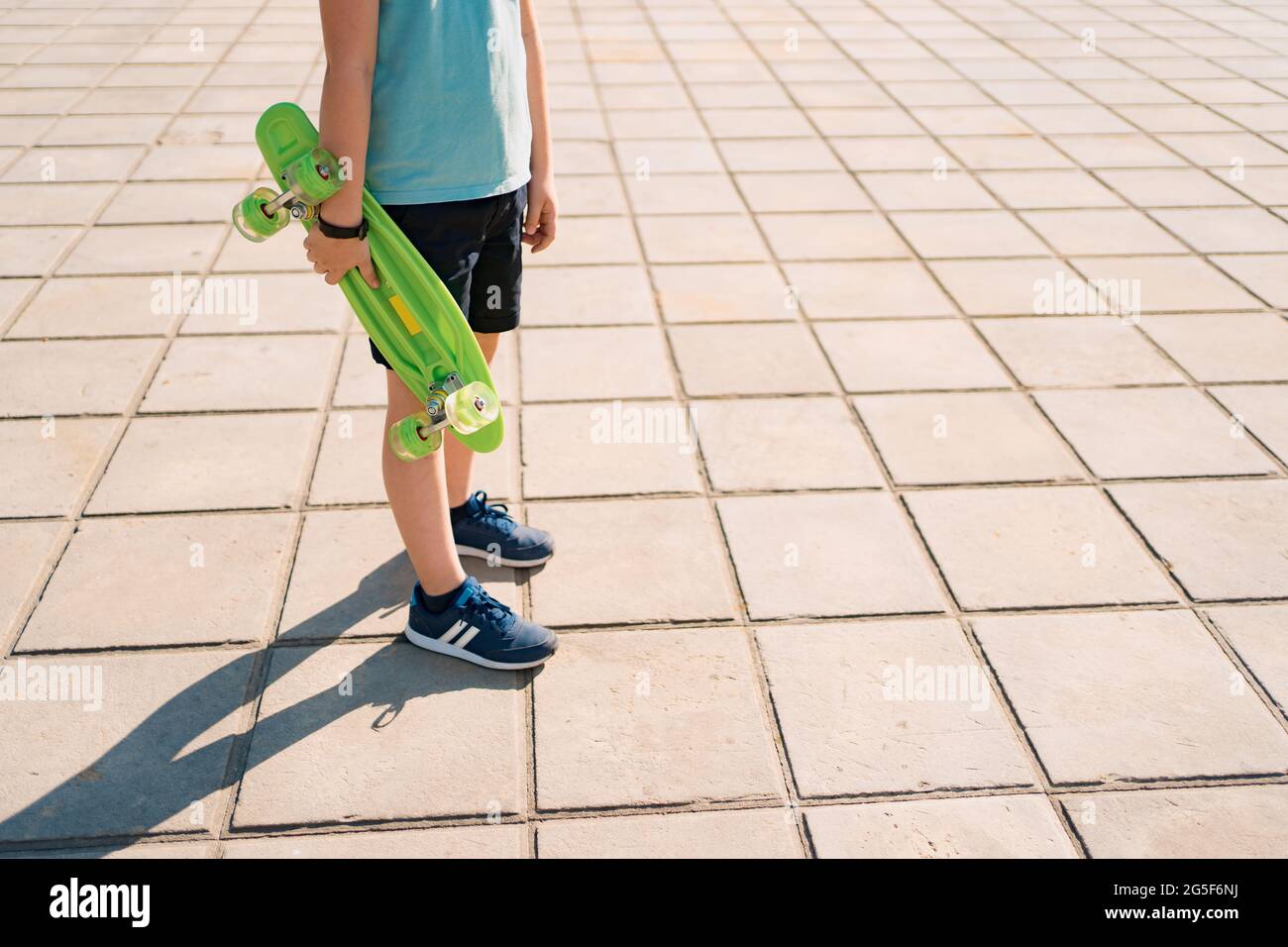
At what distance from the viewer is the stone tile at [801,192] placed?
189 inches

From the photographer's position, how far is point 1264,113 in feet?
19.7

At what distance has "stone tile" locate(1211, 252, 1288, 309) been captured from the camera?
164 inches

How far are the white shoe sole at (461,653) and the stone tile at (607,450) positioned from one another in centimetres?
66

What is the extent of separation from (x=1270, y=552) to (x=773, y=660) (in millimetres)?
1410

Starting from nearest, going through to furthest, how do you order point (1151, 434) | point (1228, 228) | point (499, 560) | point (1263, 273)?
point (499, 560) < point (1151, 434) < point (1263, 273) < point (1228, 228)

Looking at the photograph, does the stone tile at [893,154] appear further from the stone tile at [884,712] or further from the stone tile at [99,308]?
the stone tile at [884,712]

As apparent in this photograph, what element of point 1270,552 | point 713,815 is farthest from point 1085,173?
point 713,815

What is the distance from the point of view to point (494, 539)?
275 centimetres

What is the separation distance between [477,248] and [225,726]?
1124 millimetres

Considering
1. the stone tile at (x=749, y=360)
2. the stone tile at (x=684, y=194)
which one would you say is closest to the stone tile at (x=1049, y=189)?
the stone tile at (x=684, y=194)

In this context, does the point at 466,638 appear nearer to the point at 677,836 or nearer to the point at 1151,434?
the point at 677,836

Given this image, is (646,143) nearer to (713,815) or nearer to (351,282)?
(351,282)

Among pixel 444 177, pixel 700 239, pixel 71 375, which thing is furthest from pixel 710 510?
pixel 71 375

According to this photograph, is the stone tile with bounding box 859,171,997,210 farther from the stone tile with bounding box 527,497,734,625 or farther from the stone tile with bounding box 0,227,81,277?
the stone tile with bounding box 0,227,81,277
